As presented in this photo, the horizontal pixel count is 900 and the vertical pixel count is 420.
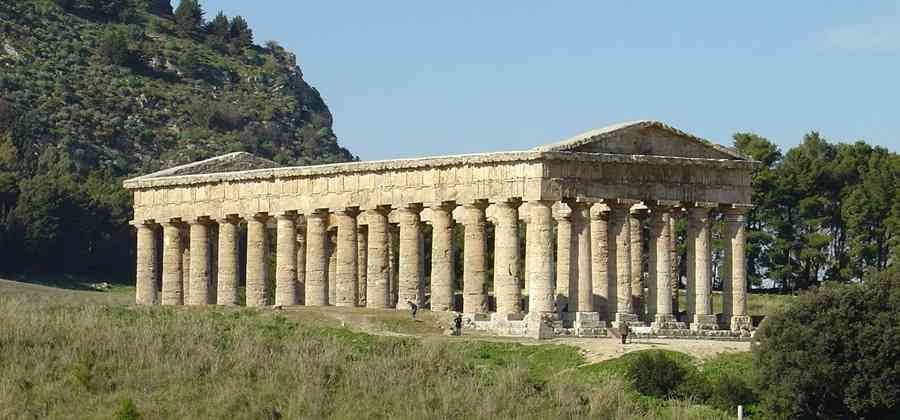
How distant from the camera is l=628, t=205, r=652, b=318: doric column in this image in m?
89.2

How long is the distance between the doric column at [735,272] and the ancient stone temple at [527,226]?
0.07m

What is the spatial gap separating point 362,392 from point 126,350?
21.9 feet

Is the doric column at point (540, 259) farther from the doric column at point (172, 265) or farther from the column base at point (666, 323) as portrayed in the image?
the doric column at point (172, 265)

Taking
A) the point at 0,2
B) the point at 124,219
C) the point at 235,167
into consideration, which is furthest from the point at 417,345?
the point at 0,2

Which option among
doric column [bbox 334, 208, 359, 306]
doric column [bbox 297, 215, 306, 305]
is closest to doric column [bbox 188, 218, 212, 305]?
doric column [bbox 297, 215, 306, 305]

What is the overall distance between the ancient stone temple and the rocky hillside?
4600 centimetres

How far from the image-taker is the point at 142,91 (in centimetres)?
15188

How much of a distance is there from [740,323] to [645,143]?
24.3 ft

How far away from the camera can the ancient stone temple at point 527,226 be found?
82.6m

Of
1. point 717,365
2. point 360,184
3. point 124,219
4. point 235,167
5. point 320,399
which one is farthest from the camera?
point 124,219

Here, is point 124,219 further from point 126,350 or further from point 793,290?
point 126,350

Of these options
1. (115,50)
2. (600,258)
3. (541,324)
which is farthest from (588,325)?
(115,50)

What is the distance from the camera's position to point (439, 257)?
3440 inches

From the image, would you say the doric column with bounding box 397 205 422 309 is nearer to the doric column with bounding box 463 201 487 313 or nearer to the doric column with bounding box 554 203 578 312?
the doric column with bounding box 463 201 487 313
